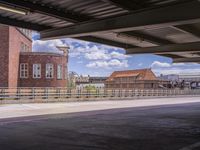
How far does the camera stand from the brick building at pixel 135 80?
84.5 meters

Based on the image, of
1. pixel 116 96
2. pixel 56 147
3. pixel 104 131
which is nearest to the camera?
pixel 56 147

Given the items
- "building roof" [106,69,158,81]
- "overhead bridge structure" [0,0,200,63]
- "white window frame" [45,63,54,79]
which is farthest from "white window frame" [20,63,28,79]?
"building roof" [106,69,158,81]

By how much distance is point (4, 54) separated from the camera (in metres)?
39.9

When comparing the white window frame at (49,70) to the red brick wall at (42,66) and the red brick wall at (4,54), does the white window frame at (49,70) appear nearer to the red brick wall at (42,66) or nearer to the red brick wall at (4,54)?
the red brick wall at (42,66)

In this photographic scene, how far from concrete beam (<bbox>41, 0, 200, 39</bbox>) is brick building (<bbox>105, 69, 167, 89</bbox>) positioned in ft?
226

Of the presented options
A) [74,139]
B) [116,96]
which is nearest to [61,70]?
[116,96]

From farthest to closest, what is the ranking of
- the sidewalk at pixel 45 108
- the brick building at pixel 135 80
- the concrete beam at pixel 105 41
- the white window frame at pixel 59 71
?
1. the brick building at pixel 135 80
2. the white window frame at pixel 59 71
3. the sidewalk at pixel 45 108
4. the concrete beam at pixel 105 41

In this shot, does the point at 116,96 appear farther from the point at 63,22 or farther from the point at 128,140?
the point at 128,140

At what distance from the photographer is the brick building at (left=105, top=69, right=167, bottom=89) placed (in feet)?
277

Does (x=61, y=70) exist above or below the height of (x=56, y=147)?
above

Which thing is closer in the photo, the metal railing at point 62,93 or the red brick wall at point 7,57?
the metal railing at point 62,93

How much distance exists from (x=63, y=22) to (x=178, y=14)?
5682 mm

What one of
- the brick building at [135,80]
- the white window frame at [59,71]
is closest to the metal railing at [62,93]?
the white window frame at [59,71]

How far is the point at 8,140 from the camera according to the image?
1193cm
